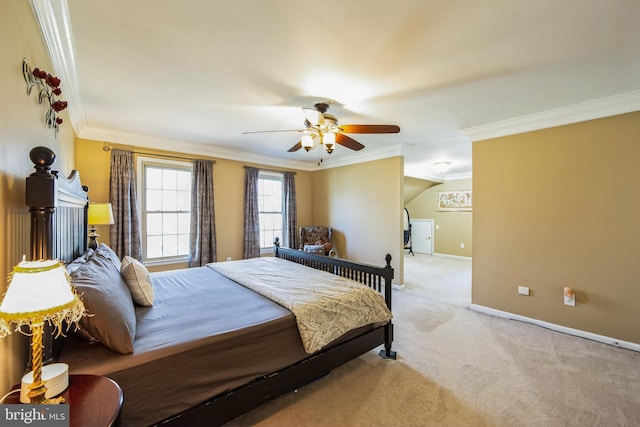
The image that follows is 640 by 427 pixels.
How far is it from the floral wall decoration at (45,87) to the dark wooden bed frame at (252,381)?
1.52ft

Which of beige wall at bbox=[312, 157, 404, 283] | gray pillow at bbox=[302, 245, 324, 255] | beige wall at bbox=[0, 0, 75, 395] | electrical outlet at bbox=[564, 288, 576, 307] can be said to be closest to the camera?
beige wall at bbox=[0, 0, 75, 395]

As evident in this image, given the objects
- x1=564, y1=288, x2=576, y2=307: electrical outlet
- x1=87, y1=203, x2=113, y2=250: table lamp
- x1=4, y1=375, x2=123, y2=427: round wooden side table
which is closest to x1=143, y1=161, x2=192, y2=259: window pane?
x1=87, y1=203, x2=113, y2=250: table lamp

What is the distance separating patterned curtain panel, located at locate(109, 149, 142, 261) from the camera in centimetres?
383

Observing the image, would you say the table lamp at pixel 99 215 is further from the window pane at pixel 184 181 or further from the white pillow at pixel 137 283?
the window pane at pixel 184 181

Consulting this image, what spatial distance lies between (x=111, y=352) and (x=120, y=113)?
2.89 meters

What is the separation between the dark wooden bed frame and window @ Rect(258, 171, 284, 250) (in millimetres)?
2809

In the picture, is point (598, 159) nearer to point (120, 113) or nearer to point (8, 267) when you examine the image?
point (8, 267)

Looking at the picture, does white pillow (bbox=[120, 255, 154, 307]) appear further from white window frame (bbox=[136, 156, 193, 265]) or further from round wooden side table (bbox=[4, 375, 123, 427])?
white window frame (bbox=[136, 156, 193, 265])

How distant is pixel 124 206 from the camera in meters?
3.88

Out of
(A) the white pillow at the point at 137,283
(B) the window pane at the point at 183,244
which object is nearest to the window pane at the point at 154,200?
(B) the window pane at the point at 183,244

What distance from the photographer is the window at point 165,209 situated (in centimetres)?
422

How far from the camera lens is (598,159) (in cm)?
283

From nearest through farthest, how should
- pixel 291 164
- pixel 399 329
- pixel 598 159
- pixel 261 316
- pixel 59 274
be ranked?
pixel 59 274 < pixel 261 316 < pixel 598 159 < pixel 399 329 < pixel 291 164

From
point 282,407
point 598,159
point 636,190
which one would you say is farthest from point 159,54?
point 636,190
